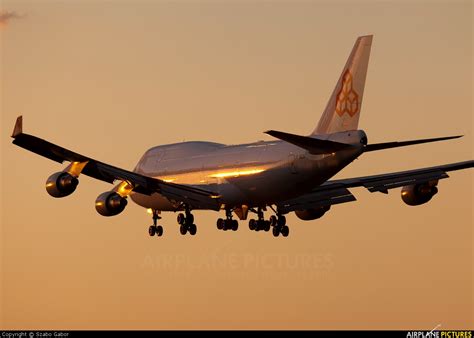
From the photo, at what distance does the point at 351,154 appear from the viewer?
88.1 metres

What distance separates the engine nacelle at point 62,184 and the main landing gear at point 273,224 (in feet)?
43.6

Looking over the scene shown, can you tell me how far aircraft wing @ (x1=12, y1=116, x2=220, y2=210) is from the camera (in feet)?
292

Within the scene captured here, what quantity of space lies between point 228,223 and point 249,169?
536cm

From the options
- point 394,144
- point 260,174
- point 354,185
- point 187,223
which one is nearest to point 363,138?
point 394,144

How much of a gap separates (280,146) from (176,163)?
471 inches

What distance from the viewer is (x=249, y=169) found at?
9438cm

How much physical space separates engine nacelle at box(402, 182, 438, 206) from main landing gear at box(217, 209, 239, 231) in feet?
37.6

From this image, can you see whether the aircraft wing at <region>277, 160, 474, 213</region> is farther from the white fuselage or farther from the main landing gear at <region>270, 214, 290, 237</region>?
the white fuselage

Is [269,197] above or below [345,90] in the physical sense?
below

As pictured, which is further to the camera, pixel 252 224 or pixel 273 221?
pixel 273 221

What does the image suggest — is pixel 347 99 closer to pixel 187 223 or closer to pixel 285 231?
pixel 285 231

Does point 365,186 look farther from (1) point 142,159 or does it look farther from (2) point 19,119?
(2) point 19,119

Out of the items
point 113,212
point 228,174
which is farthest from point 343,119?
point 113,212

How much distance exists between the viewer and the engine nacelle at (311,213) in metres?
104
